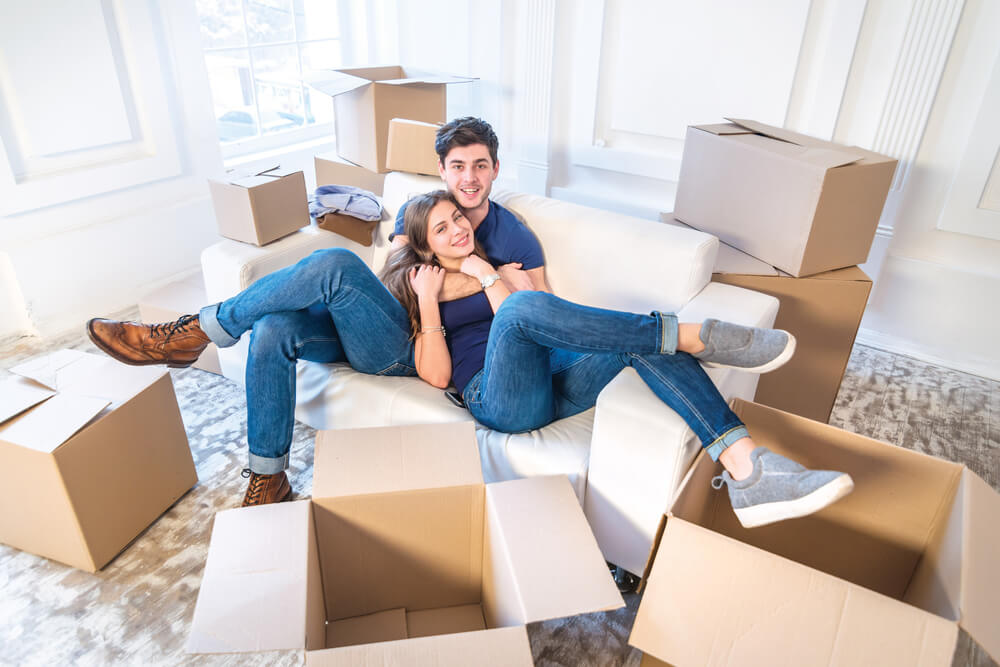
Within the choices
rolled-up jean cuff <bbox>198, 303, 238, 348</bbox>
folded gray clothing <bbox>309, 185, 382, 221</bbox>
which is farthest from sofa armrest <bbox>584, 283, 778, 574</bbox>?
folded gray clothing <bbox>309, 185, 382, 221</bbox>

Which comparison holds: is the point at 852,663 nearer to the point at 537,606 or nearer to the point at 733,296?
the point at 537,606

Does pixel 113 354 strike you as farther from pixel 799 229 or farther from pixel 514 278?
pixel 799 229

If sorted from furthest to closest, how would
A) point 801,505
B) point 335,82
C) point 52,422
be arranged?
point 335,82, point 52,422, point 801,505

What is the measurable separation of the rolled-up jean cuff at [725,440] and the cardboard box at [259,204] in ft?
4.12

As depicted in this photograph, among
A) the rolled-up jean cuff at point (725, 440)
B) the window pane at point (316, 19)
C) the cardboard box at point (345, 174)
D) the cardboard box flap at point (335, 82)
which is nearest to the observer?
the rolled-up jean cuff at point (725, 440)

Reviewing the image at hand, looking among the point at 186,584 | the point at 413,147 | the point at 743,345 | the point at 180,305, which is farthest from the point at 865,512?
the point at 180,305

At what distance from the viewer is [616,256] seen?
1.57 meters

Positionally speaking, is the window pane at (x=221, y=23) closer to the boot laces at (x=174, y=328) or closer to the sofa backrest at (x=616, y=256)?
the boot laces at (x=174, y=328)

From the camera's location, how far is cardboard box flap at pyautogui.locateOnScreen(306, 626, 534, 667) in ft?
2.40

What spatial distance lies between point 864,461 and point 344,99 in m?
2.05

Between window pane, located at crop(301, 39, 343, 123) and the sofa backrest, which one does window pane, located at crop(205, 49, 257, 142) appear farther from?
the sofa backrest

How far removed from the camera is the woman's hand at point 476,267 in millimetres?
1481

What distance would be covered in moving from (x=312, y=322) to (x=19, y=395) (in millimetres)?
602

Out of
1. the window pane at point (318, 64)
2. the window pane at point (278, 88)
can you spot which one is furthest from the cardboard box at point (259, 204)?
the window pane at point (318, 64)
